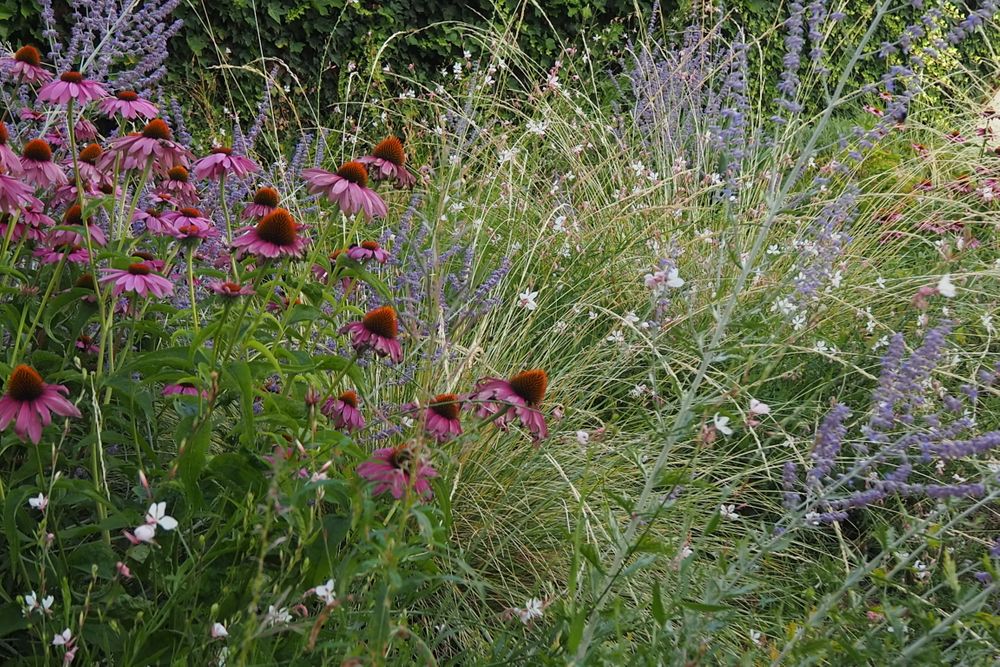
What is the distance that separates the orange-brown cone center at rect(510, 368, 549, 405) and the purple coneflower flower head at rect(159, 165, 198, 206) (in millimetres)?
931

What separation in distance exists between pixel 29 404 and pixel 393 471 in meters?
0.55

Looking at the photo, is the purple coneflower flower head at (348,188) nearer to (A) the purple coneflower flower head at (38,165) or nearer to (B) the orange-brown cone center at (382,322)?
(B) the orange-brown cone center at (382,322)

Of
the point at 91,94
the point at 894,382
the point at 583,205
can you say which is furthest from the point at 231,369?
the point at 583,205

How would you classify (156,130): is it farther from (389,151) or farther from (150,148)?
(389,151)

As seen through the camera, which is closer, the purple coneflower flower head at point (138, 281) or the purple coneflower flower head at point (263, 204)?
the purple coneflower flower head at point (138, 281)

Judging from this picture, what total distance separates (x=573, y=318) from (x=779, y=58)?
15.4 ft

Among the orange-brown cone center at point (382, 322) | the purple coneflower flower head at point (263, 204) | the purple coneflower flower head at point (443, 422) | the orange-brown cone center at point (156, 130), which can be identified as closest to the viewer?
the purple coneflower flower head at point (443, 422)

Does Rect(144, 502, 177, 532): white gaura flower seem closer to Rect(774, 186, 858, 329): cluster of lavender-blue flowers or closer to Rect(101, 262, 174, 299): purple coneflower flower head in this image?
Rect(101, 262, 174, 299): purple coneflower flower head

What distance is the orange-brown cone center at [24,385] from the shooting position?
4.63ft

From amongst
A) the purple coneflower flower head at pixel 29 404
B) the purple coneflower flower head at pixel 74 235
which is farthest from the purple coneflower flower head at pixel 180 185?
the purple coneflower flower head at pixel 29 404

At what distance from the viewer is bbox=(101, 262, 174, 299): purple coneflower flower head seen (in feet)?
5.35

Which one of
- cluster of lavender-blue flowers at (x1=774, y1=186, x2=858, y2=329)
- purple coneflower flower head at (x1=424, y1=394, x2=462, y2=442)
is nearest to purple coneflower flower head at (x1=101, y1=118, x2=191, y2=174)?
purple coneflower flower head at (x1=424, y1=394, x2=462, y2=442)

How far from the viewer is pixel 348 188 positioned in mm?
1796

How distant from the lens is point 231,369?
5.33ft
